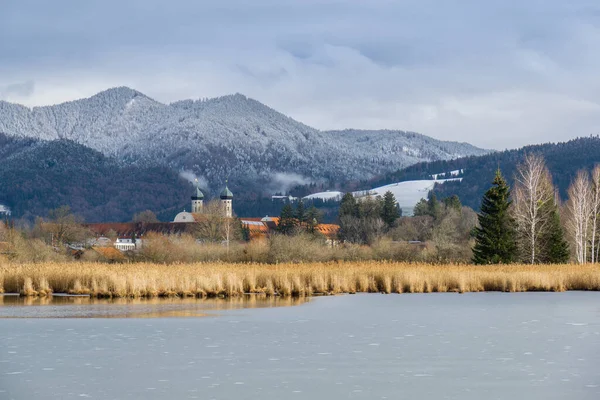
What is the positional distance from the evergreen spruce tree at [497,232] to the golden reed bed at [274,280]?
13.1 m

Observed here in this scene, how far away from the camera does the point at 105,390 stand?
58.4 feet

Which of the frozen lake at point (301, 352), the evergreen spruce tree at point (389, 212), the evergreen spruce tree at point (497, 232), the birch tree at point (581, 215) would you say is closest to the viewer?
the frozen lake at point (301, 352)

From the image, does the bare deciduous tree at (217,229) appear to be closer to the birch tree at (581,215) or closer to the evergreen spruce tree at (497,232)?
the birch tree at (581,215)

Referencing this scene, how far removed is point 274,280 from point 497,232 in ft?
76.6

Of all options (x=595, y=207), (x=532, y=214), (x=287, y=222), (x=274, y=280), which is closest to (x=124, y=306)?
(x=274, y=280)

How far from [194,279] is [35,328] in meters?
14.4

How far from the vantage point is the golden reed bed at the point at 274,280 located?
41438 millimetres

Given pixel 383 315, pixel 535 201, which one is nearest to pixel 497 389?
pixel 383 315

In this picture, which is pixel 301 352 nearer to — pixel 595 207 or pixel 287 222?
pixel 595 207

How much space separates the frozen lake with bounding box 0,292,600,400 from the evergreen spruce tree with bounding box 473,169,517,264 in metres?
26.1

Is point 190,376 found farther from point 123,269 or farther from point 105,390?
point 123,269

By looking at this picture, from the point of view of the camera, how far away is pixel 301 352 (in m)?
22.9

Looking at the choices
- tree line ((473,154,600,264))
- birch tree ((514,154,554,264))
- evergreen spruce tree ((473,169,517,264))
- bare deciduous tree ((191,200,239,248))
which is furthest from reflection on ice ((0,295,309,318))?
bare deciduous tree ((191,200,239,248))

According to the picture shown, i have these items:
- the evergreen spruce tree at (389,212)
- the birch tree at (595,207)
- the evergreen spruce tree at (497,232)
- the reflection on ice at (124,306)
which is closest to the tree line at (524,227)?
the evergreen spruce tree at (497,232)
